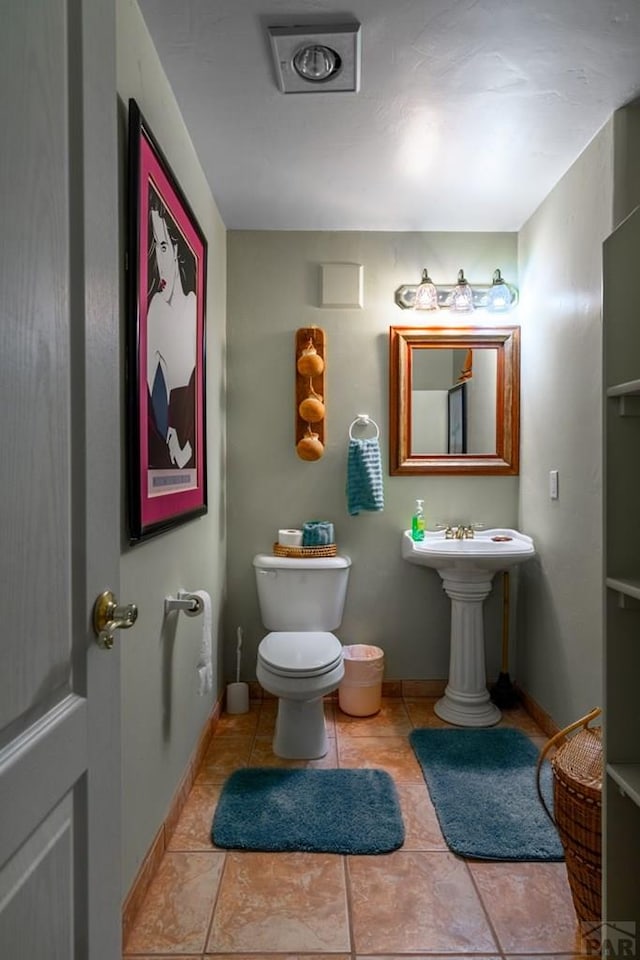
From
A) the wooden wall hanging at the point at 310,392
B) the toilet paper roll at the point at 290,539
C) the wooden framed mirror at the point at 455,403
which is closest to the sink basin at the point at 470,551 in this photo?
the wooden framed mirror at the point at 455,403

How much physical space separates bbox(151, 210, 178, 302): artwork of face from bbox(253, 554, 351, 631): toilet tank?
1.32 metres

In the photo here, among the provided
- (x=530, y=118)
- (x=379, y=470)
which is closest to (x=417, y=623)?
(x=379, y=470)

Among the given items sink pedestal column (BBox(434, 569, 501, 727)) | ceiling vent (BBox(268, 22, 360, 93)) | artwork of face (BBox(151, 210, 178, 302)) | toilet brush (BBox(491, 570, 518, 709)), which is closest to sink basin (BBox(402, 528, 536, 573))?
sink pedestal column (BBox(434, 569, 501, 727))

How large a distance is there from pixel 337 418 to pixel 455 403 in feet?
1.94

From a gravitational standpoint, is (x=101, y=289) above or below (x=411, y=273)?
below

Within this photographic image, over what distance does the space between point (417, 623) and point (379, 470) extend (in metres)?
0.81

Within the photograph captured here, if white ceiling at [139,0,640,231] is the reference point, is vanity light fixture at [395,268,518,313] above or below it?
below

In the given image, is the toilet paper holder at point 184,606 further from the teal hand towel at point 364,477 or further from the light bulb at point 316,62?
the light bulb at point 316,62

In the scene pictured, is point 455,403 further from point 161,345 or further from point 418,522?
point 161,345

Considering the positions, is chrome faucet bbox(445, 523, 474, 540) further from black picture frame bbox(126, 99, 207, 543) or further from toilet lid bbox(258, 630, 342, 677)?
black picture frame bbox(126, 99, 207, 543)

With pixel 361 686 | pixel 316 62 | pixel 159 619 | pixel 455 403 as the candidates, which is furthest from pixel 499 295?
pixel 159 619

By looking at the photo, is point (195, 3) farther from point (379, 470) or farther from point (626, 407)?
point (379, 470)

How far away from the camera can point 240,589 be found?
8.91 ft

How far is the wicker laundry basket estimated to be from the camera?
129 centimetres
